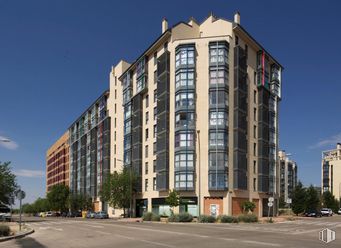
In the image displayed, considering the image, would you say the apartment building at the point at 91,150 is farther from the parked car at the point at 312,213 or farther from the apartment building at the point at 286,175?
the apartment building at the point at 286,175

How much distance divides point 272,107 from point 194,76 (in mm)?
18157

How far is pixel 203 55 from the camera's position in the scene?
2425 inches

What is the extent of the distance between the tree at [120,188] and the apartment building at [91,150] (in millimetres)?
18651

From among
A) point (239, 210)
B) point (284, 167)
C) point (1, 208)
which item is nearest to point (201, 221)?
point (239, 210)

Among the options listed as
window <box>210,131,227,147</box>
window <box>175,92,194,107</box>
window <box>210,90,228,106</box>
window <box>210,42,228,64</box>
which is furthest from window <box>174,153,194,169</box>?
window <box>210,42,228,64</box>

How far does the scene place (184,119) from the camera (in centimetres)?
6125

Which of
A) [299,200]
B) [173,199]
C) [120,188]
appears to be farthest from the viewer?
[299,200]

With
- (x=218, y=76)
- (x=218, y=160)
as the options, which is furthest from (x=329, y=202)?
(x=218, y=76)

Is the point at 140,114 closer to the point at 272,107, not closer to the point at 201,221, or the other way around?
the point at 272,107

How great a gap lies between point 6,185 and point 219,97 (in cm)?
2960

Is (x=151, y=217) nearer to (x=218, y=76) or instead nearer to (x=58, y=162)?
(x=218, y=76)

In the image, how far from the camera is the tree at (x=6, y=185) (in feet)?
180

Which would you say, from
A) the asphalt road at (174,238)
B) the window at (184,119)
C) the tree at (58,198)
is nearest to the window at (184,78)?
the window at (184,119)

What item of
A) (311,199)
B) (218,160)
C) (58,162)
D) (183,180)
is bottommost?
(311,199)
